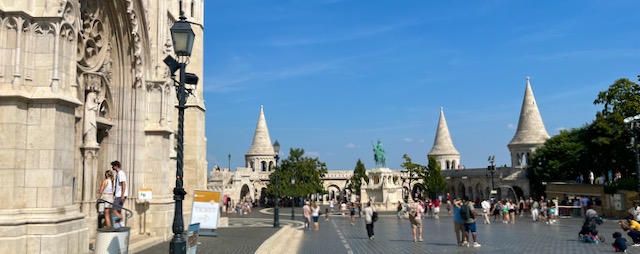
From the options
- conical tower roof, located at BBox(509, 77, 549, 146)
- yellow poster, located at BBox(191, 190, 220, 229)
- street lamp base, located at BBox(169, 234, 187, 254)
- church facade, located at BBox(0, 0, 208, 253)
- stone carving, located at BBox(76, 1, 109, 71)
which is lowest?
street lamp base, located at BBox(169, 234, 187, 254)

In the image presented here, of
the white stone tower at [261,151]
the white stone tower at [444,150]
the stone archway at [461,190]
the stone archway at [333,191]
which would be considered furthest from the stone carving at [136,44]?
the stone archway at [333,191]

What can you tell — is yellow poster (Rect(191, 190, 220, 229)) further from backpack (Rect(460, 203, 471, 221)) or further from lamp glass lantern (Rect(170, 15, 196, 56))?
backpack (Rect(460, 203, 471, 221))

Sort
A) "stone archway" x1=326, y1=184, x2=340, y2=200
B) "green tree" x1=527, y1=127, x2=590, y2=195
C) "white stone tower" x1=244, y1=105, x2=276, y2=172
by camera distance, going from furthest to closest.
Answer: "stone archway" x1=326, y1=184, x2=340, y2=200 → "white stone tower" x1=244, y1=105, x2=276, y2=172 → "green tree" x1=527, y1=127, x2=590, y2=195

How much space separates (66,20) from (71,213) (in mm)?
3442

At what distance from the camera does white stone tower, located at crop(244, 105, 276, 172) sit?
75000 mm

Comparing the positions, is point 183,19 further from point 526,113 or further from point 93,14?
point 526,113

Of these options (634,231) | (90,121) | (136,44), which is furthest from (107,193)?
(634,231)

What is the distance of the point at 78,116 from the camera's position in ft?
42.0

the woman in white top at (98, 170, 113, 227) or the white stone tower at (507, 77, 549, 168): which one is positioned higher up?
the white stone tower at (507, 77, 549, 168)

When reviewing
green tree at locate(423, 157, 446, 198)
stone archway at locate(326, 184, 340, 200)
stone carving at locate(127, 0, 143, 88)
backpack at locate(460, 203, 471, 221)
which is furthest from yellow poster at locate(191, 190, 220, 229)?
stone archway at locate(326, 184, 340, 200)

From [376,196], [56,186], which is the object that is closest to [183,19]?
[56,186]

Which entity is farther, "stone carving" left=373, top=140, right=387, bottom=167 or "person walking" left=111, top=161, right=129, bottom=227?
"stone carving" left=373, top=140, right=387, bottom=167

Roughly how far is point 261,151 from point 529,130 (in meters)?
34.5

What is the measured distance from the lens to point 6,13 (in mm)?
9172
